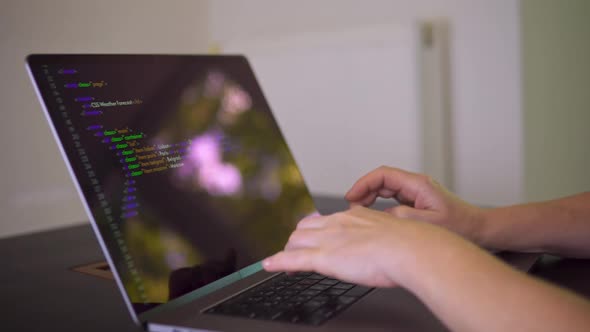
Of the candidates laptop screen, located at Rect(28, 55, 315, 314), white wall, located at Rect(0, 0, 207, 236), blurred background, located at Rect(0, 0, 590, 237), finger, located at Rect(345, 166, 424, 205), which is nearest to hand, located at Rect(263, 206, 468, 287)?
laptop screen, located at Rect(28, 55, 315, 314)

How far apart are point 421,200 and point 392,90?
1.23m

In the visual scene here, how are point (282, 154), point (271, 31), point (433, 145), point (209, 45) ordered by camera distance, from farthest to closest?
point (209, 45) → point (271, 31) → point (433, 145) → point (282, 154)

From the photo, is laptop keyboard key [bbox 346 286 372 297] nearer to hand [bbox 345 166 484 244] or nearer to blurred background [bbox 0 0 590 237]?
hand [bbox 345 166 484 244]

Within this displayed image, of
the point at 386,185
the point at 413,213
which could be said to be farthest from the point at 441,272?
the point at 386,185

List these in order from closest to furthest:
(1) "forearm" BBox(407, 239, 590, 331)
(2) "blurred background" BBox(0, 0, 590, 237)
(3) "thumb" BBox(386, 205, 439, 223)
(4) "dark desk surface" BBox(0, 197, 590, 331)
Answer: (1) "forearm" BBox(407, 239, 590, 331) < (4) "dark desk surface" BBox(0, 197, 590, 331) < (3) "thumb" BBox(386, 205, 439, 223) < (2) "blurred background" BBox(0, 0, 590, 237)

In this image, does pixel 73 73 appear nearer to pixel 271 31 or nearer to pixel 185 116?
pixel 185 116

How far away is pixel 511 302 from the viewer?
19.1 inches

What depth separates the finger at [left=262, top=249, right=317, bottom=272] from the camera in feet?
1.87

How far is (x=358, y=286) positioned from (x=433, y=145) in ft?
4.73

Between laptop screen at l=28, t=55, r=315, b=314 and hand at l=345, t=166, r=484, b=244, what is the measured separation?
10cm

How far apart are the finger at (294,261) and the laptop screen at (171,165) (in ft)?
0.33

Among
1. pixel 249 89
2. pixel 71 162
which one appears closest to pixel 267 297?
pixel 71 162

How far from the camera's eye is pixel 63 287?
71 centimetres

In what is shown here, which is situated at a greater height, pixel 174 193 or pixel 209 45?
pixel 209 45
